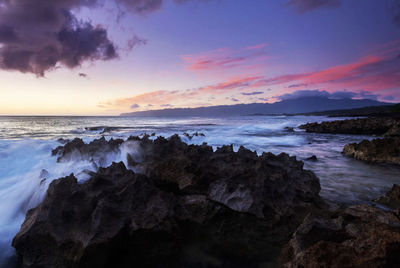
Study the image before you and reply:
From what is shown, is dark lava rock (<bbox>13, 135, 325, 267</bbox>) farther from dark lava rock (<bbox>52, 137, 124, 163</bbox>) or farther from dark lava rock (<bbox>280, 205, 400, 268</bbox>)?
dark lava rock (<bbox>52, 137, 124, 163</bbox>)

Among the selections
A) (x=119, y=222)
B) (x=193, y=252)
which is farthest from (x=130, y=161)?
(x=193, y=252)

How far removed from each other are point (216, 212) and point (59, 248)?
2.45 meters

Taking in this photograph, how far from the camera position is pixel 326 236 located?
2.71 metres

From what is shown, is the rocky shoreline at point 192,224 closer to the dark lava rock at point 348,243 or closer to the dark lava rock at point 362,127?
the dark lava rock at point 348,243

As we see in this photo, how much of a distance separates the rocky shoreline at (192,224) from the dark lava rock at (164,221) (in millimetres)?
15

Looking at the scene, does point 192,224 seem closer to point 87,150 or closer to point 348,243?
point 348,243

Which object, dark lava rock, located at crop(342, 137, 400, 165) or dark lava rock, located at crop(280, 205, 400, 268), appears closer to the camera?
dark lava rock, located at crop(280, 205, 400, 268)

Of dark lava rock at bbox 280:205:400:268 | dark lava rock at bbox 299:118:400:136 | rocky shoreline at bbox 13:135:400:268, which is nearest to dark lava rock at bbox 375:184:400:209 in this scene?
rocky shoreline at bbox 13:135:400:268

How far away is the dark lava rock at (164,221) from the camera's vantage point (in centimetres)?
314

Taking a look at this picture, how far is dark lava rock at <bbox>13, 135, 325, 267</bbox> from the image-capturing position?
123 inches

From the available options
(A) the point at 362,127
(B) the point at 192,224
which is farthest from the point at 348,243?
(A) the point at 362,127

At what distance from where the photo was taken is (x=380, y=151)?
→ 9.85 metres

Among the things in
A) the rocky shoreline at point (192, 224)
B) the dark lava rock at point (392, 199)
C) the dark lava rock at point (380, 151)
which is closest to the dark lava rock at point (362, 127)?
the dark lava rock at point (380, 151)

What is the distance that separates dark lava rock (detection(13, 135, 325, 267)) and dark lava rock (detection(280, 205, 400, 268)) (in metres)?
0.75
